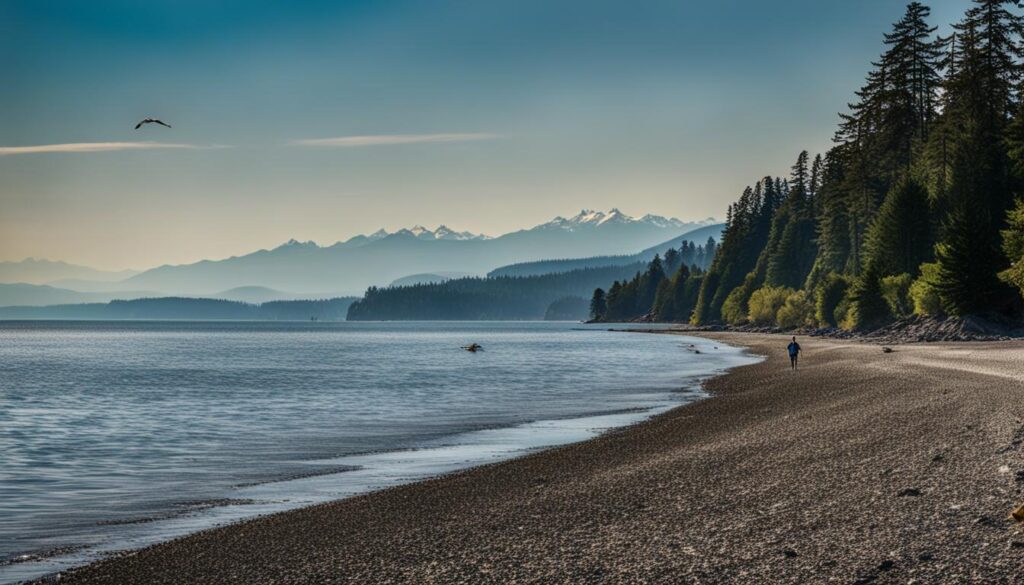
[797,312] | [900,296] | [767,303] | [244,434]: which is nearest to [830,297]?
[797,312]

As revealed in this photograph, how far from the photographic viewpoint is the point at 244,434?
32.0 metres

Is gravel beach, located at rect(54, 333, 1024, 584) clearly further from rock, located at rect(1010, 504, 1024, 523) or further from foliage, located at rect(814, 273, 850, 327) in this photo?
foliage, located at rect(814, 273, 850, 327)

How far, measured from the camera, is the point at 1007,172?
81438 millimetres

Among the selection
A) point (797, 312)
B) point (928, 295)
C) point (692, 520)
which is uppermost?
point (928, 295)

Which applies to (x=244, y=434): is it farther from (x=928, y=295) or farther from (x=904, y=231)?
(x=904, y=231)

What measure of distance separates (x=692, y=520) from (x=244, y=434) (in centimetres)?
2211

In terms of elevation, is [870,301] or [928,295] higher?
[928,295]

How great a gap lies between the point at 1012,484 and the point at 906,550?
3.64m

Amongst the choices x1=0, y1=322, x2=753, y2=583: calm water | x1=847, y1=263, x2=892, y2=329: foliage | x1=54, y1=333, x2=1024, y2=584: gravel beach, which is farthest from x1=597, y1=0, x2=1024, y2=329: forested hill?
x1=54, y1=333, x2=1024, y2=584: gravel beach

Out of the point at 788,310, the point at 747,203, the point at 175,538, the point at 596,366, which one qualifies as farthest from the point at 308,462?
the point at 747,203

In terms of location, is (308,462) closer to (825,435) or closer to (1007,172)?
(825,435)

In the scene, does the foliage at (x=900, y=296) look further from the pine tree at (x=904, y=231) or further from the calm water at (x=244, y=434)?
the calm water at (x=244, y=434)

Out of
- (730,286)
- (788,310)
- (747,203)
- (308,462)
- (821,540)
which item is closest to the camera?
(821,540)

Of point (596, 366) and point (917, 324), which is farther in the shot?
point (917, 324)
